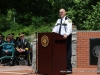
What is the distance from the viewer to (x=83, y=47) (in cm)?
1289

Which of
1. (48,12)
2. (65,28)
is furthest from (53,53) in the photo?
(48,12)

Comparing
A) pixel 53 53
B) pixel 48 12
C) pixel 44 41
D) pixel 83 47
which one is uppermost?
pixel 48 12

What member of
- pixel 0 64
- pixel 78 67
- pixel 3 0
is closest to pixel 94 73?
pixel 78 67

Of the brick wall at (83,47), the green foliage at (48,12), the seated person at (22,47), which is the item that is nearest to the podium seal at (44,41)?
the brick wall at (83,47)

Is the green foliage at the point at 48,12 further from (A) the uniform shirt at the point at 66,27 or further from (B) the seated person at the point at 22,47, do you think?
(A) the uniform shirt at the point at 66,27

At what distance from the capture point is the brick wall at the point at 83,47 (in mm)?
12828

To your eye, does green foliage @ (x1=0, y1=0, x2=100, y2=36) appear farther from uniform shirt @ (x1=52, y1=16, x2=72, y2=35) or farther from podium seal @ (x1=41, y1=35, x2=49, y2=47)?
podium seal @ (x1=41, y1=35, x2=49, y2=47)

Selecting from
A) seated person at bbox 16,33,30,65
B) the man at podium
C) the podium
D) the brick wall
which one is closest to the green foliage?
seated person at bbox 16,33,30,65

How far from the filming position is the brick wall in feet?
42.1

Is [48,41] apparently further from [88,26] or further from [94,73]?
[88,26]

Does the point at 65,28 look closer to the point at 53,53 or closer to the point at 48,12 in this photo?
the point at 53,53

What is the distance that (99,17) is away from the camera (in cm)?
1675

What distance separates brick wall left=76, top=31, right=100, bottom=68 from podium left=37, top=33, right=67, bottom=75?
2622 mm

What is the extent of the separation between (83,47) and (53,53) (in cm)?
293
